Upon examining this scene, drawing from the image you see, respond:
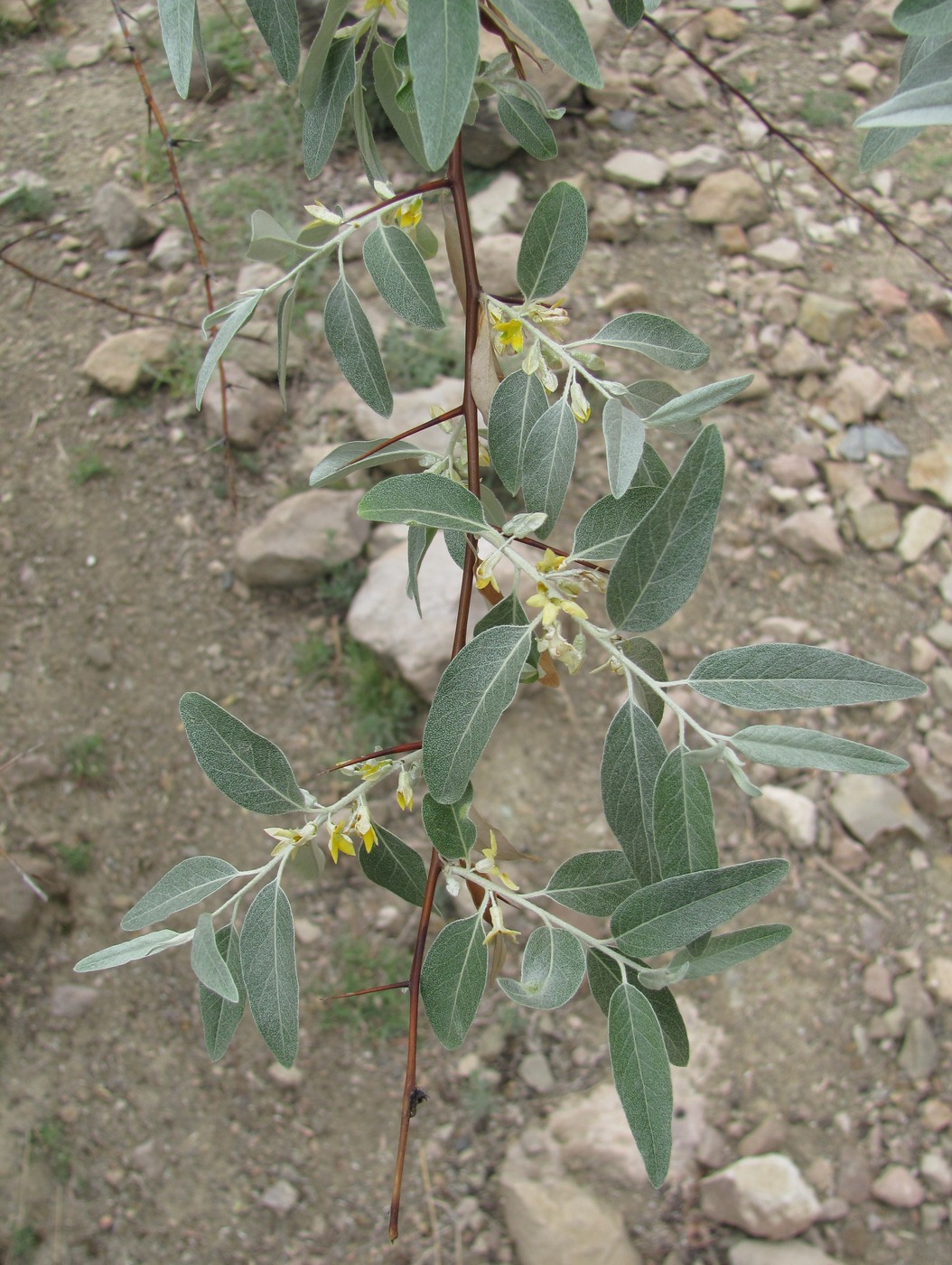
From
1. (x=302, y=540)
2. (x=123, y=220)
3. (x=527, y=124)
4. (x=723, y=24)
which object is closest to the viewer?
(x=527, y=124)

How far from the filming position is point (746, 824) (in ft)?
7.02

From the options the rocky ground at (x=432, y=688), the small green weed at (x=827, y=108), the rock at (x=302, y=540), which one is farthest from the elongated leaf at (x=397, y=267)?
the small green weed at (x=827, y=108)

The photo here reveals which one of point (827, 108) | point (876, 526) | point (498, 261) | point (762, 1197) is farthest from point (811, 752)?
point (827, 108)

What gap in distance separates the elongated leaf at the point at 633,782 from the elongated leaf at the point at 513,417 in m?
0.20

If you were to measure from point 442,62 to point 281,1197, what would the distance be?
6.28 feet

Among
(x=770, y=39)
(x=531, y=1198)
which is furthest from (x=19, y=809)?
(x=770, y=39)

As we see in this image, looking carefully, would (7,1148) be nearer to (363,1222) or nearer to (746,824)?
(363,1222)

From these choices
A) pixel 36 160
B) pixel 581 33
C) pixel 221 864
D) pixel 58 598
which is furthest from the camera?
pixel 36 160

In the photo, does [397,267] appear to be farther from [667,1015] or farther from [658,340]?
[667,1015]

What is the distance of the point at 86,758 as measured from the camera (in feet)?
7.03

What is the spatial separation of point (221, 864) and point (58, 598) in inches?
68.0

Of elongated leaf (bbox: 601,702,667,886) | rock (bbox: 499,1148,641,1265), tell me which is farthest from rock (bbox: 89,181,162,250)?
elongated leaf (bbox: 601,702,667,886)

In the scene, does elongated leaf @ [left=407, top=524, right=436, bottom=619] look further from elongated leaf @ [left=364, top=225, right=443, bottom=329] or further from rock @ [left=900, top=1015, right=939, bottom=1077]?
rock @ [left=900, top=1015, right=939, bottom=1077]

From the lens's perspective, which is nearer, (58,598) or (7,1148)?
(7,1148)
